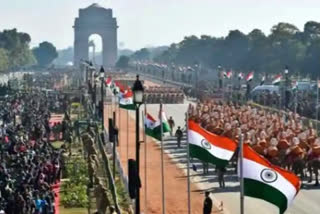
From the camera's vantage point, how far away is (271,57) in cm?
10406

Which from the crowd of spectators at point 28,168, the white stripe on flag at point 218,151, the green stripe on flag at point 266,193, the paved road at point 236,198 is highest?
the white stripe on flag at point 218,151

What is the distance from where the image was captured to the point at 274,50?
4067 inches

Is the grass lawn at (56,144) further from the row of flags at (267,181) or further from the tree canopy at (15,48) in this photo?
the tree canopy at (15,48)

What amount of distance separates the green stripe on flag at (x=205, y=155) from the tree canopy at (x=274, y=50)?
71.6m

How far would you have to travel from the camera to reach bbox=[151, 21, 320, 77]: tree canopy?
94.2 m

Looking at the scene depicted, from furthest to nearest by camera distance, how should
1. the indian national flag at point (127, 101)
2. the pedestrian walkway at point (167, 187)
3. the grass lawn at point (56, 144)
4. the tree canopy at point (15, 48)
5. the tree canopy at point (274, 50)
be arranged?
the tree canopy at point (15, 48) → the tree canopy at point (274, 50) → the grass lawn at point (56, 144) → the indian national flag at point (127, 101) → the pedestrian walkway at point (167, 187)

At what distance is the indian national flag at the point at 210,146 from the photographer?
730 inches

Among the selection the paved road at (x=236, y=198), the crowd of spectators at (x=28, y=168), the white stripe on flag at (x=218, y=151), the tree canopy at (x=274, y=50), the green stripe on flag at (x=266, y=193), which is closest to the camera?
the green stripe on flag at (x=266, y=193)

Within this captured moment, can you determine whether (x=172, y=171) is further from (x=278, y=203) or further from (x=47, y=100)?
(x=47, y=100)

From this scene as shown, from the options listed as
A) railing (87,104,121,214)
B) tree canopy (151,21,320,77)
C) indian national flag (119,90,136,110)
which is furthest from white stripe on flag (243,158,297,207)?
tree canopy (151,21,320,77)

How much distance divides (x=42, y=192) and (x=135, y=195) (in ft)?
22.1

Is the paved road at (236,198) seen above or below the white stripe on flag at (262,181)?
below

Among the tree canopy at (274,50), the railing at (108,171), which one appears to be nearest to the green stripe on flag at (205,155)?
the railing at (108,171)

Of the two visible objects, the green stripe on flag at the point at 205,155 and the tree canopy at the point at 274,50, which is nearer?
the green stripe on flag at the point at 205,155
